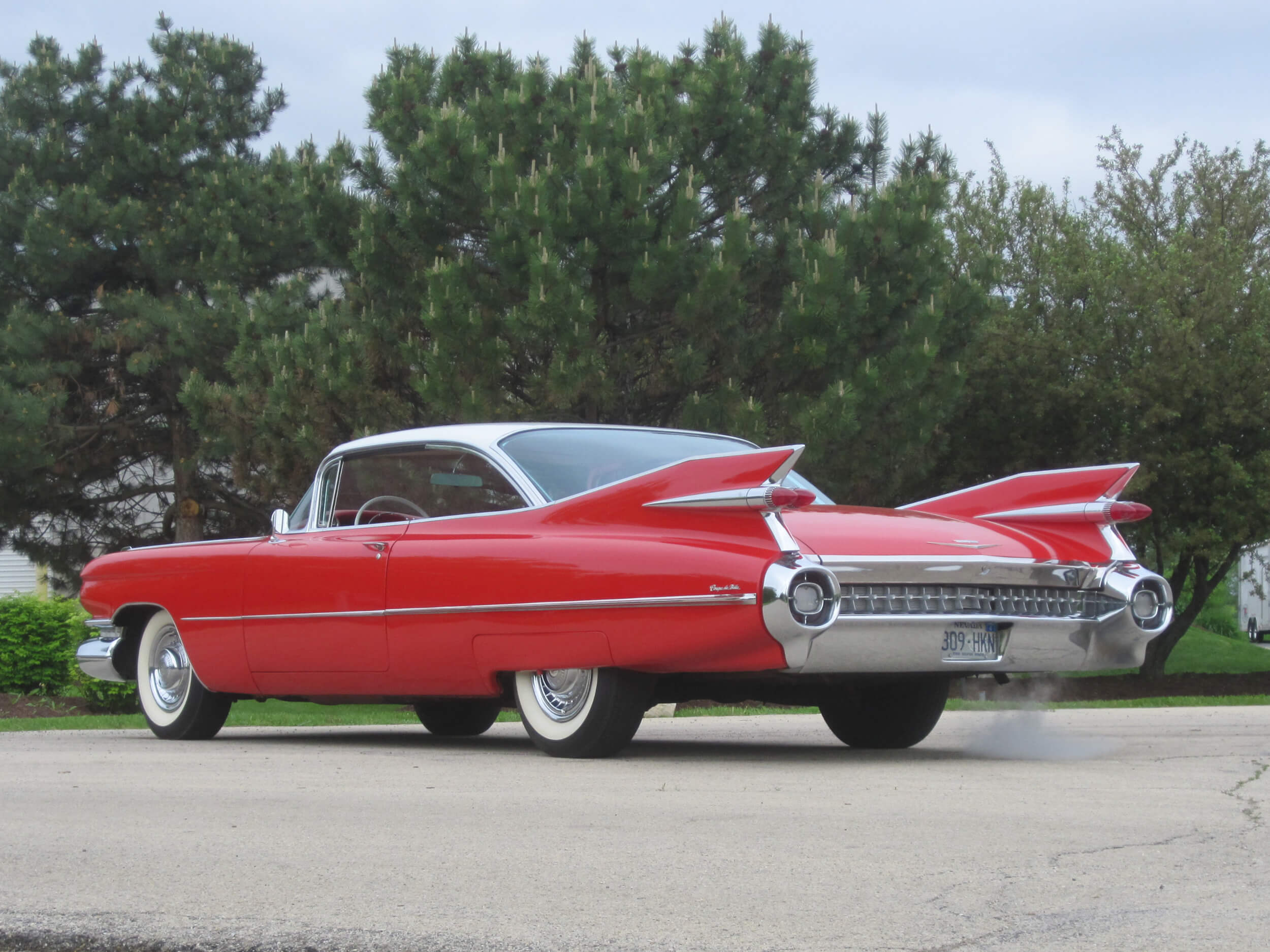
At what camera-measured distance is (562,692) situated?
6668 millimetres

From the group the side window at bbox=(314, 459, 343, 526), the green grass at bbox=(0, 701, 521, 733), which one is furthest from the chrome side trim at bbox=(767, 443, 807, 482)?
the green grass at bbox=(0, 701, 521, 733)

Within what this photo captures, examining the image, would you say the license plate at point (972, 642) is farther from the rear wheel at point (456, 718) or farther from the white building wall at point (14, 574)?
the white building wall at point (14, 574)

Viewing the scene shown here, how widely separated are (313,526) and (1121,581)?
150 inches

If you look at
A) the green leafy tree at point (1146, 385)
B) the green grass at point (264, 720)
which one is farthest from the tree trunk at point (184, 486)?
the green leafy tree at point (1146, 385)

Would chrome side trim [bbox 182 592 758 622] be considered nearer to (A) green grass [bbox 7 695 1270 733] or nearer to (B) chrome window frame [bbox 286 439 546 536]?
(B) chrome window frame [bbox 286 439 546 536]

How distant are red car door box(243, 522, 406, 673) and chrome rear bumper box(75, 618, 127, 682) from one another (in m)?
1.39

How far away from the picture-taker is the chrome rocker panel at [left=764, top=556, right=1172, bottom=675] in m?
5.83

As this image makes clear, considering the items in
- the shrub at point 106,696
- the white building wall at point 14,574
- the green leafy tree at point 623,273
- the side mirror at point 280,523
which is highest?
the green leafy tree at point 623,273

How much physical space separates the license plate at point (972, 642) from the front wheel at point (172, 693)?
404 centimetres

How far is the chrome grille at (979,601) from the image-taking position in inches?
238

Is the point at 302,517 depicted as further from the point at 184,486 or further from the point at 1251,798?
the point at 184,486

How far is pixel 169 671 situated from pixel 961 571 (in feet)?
14.7

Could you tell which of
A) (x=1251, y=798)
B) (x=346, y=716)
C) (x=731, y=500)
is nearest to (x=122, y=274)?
(x=346, y=716)

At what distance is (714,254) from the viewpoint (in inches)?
663
